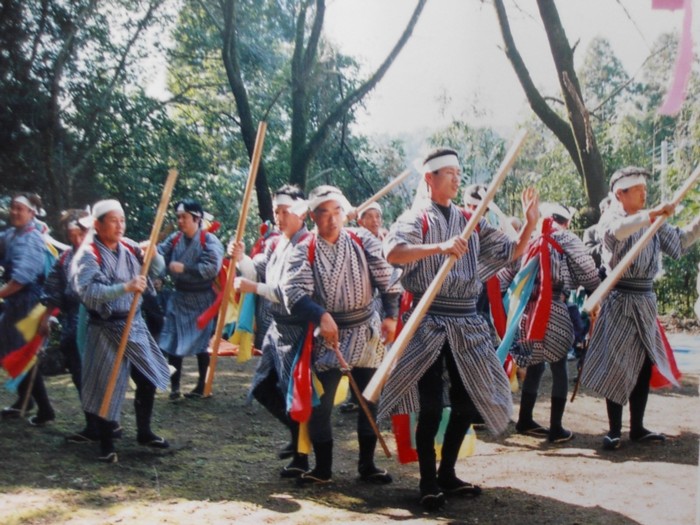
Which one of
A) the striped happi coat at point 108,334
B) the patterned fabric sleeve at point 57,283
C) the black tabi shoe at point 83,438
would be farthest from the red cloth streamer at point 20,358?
the striped happi coat at point 108,334

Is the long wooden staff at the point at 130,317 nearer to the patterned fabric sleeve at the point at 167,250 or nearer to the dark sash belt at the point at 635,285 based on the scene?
the patterned fabric sleeve at the point at 167,250

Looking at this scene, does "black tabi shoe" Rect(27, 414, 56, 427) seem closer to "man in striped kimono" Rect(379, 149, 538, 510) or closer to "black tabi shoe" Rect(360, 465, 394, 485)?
"black tabi shoe" Rect(360, 465, 394, 485)

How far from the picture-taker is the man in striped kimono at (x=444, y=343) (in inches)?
148

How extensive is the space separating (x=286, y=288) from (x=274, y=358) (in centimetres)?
60

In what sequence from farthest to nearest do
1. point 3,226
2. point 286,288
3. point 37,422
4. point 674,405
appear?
point 3,226 < point 674,405 < point 37,422 < point 286,288

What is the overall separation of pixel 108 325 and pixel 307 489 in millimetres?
1498

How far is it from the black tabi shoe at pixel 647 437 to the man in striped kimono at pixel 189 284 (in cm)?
334

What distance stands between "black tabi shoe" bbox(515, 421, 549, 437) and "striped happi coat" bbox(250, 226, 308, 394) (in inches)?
71.4

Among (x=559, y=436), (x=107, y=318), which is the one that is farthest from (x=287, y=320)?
(x=559, y=436)

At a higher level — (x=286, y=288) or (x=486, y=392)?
(x=286, y=288)

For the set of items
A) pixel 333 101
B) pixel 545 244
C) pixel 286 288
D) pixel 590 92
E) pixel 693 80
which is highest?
pixel 333 101

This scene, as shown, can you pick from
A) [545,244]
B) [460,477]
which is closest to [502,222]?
[545,244]

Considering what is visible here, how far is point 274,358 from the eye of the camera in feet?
15.0

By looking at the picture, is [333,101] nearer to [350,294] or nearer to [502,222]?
[502,222]
